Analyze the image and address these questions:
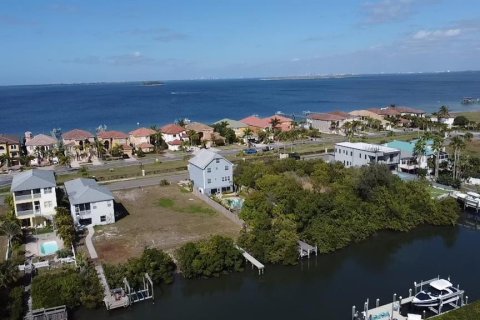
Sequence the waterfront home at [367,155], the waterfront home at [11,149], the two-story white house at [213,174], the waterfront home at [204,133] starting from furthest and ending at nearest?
the waterfront home at [204,133] → the waterfront home at [11,149] → the waterfront home at [367,155] → the two-story white house at [213,174]

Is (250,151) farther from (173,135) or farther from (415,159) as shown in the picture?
(415,159)

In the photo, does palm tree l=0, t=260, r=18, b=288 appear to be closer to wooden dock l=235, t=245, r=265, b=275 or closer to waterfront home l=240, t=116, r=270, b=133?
wooden dock l=235, t=245, r=265, b=275

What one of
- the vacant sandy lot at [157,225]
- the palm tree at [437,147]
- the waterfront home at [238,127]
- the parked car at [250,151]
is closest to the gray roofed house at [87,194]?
the vacant sandy lot at [157,225]

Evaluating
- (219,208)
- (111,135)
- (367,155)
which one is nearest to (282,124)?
(111,135)

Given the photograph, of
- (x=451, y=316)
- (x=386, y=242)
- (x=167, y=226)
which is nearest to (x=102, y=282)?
(x=167, y=226)

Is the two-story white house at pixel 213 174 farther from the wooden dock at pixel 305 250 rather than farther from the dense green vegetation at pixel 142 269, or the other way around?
the dense green vegetation at pixel 142 269

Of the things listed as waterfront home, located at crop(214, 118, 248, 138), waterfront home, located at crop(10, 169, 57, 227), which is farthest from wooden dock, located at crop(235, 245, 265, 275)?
waterfront home, located at crop(214, 118, 248, 138)
